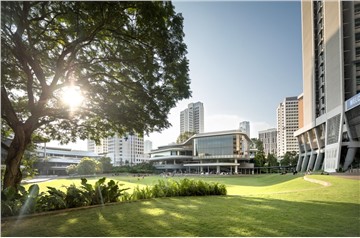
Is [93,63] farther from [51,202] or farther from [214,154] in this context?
[214,154]

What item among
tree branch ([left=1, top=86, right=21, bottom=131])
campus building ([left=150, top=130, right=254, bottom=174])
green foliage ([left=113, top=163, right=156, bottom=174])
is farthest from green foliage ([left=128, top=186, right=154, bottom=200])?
campus building ([left=150, top=130, right=254, bottom=174])

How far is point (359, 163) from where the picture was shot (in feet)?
93.2

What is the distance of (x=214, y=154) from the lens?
175 feet

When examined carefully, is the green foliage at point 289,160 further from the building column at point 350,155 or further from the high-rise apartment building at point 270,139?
the building column at point 350,155

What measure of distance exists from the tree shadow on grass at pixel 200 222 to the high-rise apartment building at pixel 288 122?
3220cm

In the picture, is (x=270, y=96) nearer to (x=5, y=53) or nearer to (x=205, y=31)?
(x=205, y=31)

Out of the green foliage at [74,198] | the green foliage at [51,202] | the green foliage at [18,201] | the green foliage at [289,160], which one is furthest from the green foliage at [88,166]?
the green foliage at [289,160]

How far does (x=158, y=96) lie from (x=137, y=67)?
0.85 m

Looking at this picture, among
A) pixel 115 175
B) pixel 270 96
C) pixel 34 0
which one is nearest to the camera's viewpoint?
pixel 34 0

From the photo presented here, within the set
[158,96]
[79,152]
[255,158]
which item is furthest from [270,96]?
[255,158]

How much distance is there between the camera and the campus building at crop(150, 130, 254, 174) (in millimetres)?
52094

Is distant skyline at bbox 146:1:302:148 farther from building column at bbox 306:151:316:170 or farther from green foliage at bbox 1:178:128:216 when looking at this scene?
building column at bbox 306:151:316:170

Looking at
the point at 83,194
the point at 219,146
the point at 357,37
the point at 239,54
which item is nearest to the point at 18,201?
the point at 83,194

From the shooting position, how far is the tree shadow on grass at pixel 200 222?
362 cm
